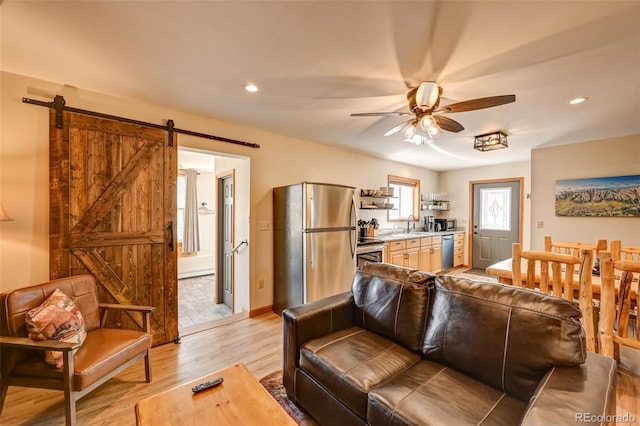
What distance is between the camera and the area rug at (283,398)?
5.56 ft

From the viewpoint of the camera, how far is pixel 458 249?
6.06 metres

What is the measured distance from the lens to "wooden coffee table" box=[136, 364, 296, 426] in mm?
1128

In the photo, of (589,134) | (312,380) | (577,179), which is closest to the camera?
(312,380)

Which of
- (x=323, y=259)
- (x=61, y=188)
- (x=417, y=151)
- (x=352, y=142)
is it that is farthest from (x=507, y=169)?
(x=61, y=188)

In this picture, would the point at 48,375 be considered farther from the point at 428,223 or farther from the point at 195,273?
the point at 428,223

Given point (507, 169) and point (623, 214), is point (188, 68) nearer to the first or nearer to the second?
point (623, 214)

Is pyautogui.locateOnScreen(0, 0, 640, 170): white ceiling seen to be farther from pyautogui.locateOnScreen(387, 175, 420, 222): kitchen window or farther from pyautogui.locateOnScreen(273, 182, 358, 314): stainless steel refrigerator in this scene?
pyautogui.locateOnScreen(387, 175, 420, 222): kitchen window

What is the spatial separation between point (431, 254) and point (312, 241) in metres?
3.23

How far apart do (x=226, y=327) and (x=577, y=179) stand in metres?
5.44

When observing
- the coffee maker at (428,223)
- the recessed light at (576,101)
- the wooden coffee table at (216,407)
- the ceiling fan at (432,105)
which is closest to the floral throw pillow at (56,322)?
the wooden coffee table at (216,407)

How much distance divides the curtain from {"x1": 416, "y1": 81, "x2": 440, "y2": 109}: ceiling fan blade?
5.02m

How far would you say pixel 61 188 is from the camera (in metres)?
2.19

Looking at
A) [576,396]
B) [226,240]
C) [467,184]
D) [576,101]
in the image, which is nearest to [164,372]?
[226,240]

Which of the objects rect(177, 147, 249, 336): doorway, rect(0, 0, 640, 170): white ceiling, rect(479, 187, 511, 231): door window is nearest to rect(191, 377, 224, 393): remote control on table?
rect(177, 147, 249, 336): doorway
